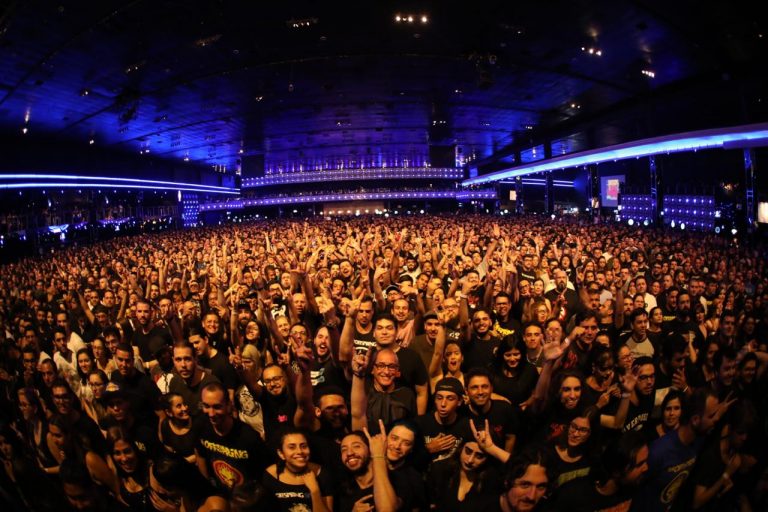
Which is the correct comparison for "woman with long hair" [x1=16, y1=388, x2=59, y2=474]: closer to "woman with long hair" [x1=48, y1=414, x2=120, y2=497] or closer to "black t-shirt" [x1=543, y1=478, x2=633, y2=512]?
"woman with long hair" [x1=48, y1=414, x2=120, y2=497]

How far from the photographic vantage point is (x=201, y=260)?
11719mm

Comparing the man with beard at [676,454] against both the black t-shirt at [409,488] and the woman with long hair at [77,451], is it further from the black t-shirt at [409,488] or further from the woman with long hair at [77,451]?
the woman with long hair at [77,451]

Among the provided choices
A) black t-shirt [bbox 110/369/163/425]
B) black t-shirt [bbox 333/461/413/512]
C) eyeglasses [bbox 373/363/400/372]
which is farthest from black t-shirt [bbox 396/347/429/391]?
black t-shirt [bbox 110/369/163/425]

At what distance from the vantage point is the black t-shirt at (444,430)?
2871 mm

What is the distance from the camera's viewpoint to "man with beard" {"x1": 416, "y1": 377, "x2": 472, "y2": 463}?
113 inches

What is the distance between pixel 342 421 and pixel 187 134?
21297 mm

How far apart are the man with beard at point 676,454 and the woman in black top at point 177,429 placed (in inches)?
120

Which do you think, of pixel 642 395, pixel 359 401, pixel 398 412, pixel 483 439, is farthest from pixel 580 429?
pixel 359 401

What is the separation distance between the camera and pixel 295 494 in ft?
8.36

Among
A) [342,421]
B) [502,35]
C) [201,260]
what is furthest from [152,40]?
[342,421]

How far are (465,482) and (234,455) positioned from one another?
1.54 m

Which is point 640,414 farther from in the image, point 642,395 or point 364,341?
point 364,341

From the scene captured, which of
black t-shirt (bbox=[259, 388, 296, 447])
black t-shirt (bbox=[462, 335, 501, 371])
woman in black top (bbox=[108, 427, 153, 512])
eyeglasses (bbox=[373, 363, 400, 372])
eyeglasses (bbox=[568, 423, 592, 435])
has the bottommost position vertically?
woman in black top (bbox=[108, 427, 153, 512])

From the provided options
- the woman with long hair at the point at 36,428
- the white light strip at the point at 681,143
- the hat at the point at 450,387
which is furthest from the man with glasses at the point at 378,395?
the white light strip at the point at 681,143
